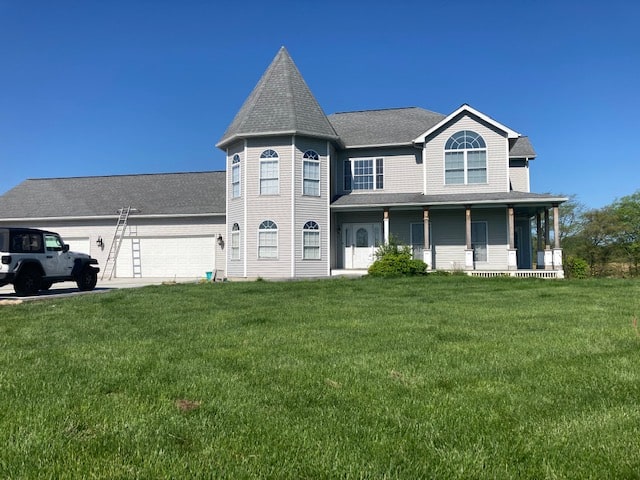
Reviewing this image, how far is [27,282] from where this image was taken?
14312 millimetres

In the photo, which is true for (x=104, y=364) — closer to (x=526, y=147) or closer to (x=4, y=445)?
(x=4, y=445)

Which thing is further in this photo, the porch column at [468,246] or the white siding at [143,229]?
the white siding at [143,229]

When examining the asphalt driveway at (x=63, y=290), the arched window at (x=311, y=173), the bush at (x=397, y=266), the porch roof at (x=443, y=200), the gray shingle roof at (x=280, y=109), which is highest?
the gray shingle roof at (x=280, y=109)

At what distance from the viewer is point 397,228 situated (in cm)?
2262

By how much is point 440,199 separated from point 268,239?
752 cm

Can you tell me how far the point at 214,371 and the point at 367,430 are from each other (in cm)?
212

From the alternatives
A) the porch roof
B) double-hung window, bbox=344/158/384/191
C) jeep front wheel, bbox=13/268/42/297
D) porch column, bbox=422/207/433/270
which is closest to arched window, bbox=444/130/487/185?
the porch roof

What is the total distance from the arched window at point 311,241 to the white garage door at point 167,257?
6.37 metres

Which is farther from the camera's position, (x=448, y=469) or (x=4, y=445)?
(x=4, y=445)

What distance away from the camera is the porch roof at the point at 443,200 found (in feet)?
64.4

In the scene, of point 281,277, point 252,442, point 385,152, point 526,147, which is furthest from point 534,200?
point 252,442

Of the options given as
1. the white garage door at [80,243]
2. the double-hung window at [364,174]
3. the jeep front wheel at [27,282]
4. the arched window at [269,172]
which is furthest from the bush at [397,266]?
the white garage door at [80,243]

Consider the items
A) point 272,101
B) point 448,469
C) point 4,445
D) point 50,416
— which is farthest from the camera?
point 272,101

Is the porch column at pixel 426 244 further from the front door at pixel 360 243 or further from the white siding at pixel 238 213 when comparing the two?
the white siding at pixel 238 213
